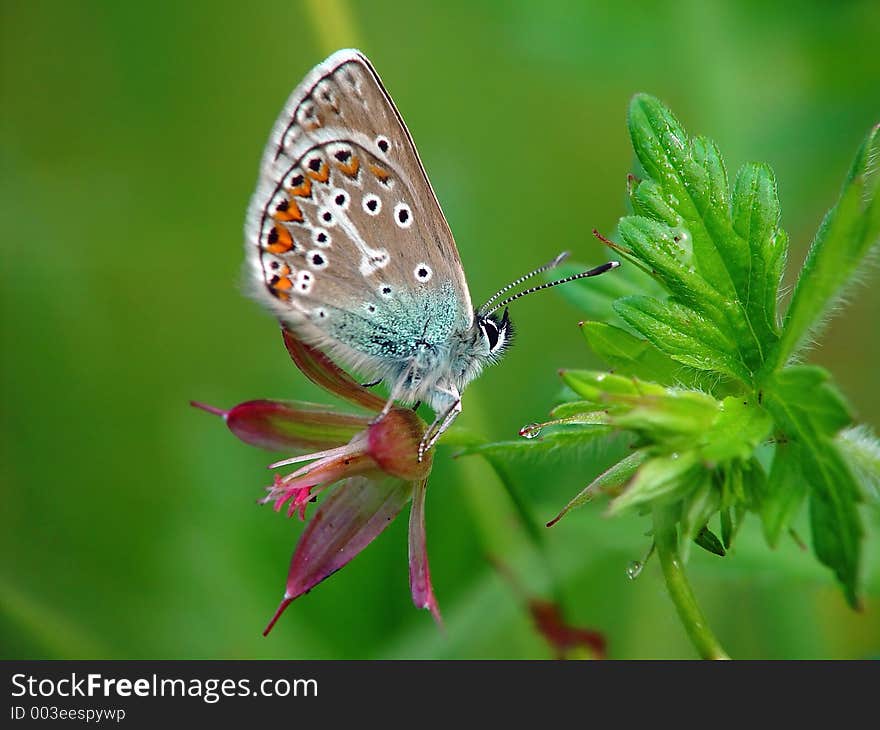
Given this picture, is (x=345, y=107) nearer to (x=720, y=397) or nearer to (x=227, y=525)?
(x=720, y=397)

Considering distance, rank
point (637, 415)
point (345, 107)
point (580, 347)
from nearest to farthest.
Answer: point (637, 415) < point (345, 107) < point (580, 347)

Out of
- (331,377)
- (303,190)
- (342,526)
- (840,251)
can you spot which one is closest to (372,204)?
(303,190)

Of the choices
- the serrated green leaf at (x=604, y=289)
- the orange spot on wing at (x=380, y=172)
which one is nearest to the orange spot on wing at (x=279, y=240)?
the orange spot on wing at (x=380, y=172)

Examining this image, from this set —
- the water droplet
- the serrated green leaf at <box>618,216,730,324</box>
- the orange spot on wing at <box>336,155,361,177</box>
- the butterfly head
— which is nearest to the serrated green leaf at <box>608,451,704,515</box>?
the water droplet

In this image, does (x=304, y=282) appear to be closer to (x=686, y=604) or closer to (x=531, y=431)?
(x=531, y=431)

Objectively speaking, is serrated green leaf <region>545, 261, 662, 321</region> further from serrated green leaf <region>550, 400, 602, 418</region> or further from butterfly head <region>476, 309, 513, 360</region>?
serrated green leaf <region>550, 400, 602, 418</region>

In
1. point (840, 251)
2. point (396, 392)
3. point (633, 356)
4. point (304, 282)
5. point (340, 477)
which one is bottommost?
point (340, 477)

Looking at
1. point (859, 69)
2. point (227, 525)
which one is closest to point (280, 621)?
point (227, 525)
